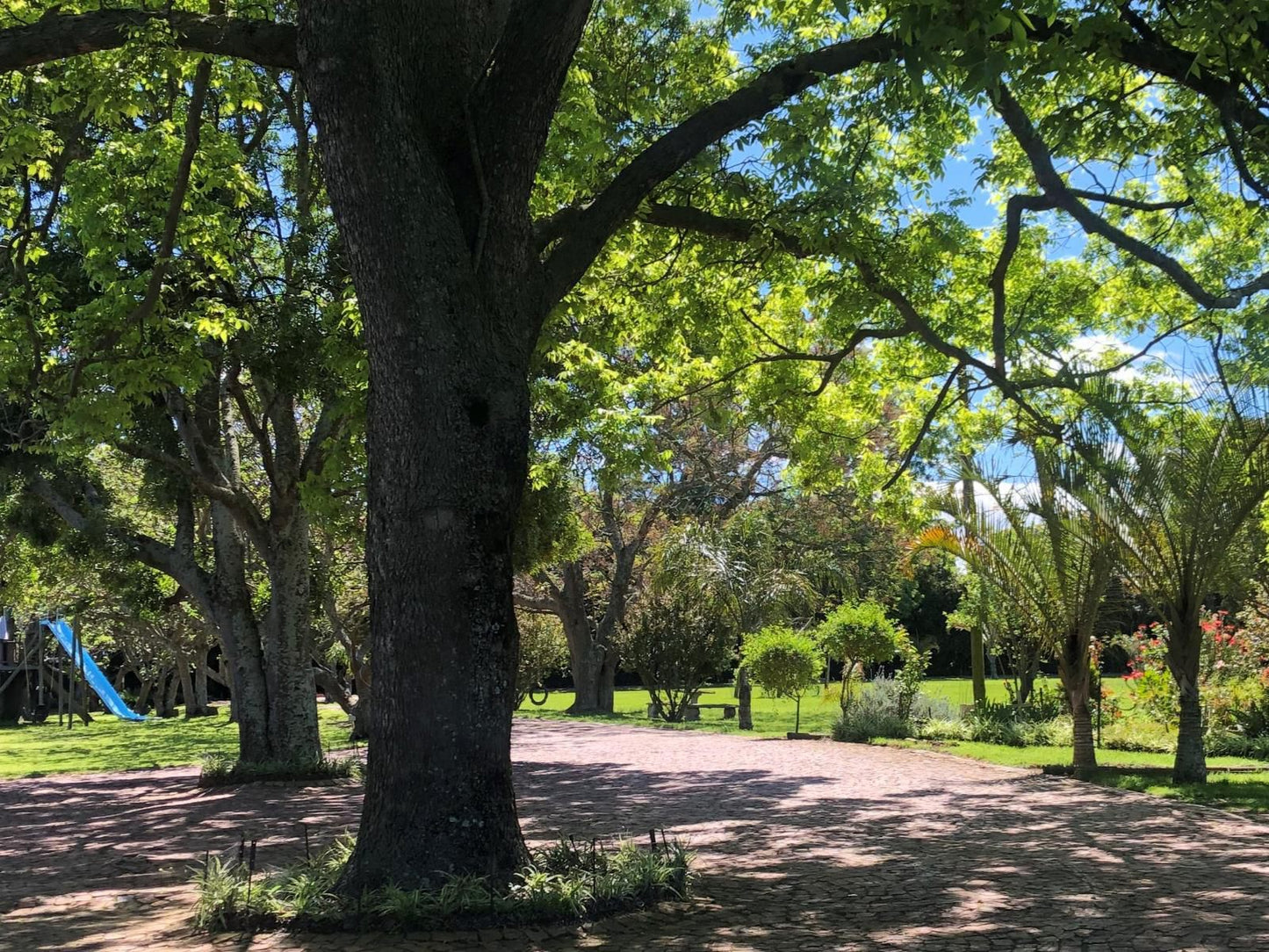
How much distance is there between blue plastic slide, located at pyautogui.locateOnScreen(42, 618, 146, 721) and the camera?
1228 inches

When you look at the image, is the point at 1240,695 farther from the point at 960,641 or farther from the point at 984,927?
the point at 960,641

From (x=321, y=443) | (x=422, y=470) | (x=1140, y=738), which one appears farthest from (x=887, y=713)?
(x=422, y=470)

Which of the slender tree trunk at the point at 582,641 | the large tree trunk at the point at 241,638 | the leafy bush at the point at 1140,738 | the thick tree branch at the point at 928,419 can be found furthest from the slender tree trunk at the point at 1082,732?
the slender tree trunk at the point at 582,641

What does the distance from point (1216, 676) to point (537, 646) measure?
16.5 meters

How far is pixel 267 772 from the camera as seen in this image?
1290cm

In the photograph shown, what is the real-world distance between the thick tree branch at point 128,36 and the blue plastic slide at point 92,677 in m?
27.7

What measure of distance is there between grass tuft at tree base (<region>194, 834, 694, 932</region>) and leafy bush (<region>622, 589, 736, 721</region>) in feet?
55.3

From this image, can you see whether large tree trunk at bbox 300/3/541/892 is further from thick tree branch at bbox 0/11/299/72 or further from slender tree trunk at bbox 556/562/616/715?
slender tree trunk at bbox 556/562/616/715

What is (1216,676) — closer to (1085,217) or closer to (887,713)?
(887,713)

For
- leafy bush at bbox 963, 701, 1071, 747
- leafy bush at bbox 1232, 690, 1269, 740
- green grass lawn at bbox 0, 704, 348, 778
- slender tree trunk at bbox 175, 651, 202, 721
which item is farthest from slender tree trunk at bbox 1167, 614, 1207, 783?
slender tree trunk at bbox 175, 651, 202, 721

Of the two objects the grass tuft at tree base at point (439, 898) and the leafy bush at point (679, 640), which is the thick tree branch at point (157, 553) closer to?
the grass tuft at tree base at point (439, 898)

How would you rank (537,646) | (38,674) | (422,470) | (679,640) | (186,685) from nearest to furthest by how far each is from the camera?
(422,470) < (679,640) < (537,646) < (186,685) < (38,674)

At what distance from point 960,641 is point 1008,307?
3493 cm

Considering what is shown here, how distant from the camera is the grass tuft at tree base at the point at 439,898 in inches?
217
